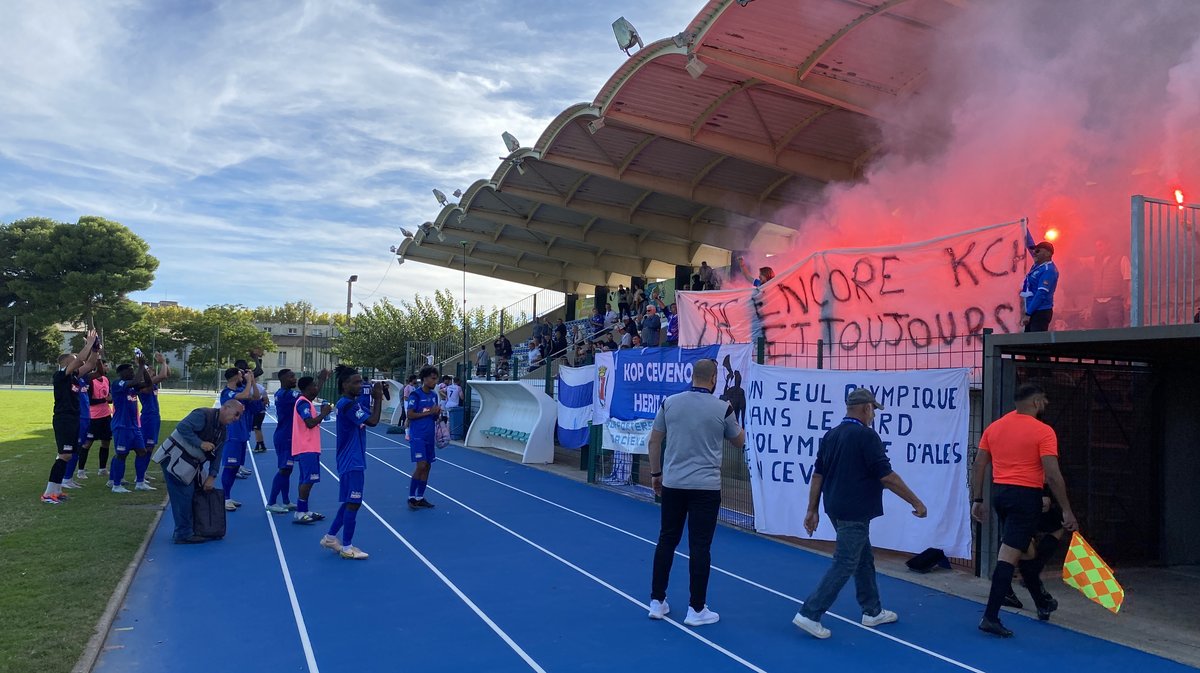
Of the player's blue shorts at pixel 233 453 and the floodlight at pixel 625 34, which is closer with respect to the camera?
the player's blue shorts at pixel 233 453

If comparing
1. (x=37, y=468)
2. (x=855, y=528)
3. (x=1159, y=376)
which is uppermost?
(x=1159, y=376)

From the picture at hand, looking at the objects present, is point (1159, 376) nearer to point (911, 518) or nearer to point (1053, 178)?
point (911, 518)

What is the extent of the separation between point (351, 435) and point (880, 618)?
5.45 meters

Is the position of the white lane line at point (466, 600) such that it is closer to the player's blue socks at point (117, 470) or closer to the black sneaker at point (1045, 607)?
the black sneaker at point (1045, 607)

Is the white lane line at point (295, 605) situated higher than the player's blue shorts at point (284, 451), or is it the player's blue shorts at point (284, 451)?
the player's blue shorts at point (284, 451)

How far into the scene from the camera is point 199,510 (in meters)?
9.11

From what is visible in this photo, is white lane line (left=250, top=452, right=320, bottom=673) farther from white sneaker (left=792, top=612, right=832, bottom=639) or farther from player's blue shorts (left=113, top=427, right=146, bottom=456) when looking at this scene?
white sneaker (left=792, top=612, right=832, bottom=639)

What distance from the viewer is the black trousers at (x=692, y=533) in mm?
6121

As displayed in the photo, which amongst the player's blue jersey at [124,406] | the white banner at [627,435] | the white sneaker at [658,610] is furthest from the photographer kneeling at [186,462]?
the white banner at [627,435]

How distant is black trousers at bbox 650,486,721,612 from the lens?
6121 mm

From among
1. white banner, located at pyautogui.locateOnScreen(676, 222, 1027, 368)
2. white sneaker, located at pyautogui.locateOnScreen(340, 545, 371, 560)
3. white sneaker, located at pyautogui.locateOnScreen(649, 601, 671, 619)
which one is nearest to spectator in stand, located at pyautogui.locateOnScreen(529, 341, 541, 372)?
white banner, located at pyautogui.locateOnScreen(676, 222, 1027, 368)

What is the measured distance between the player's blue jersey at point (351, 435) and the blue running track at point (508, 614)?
0.96 metres

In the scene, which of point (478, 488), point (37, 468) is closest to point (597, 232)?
point (478, 488)

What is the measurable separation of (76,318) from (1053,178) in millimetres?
81704
